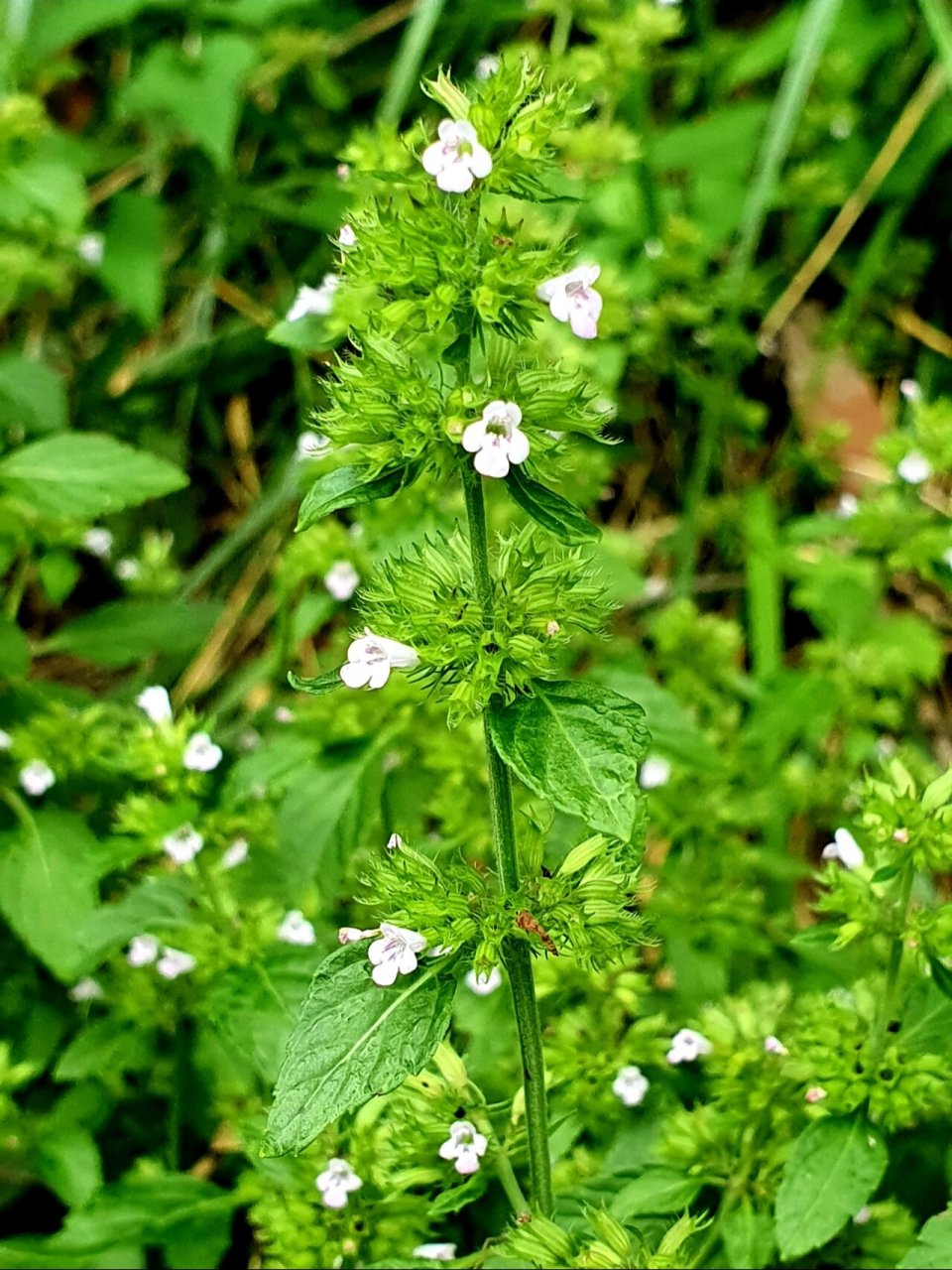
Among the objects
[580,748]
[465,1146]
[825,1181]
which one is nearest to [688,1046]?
[825,1181]

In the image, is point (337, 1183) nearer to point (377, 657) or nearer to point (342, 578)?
point (377, 657)

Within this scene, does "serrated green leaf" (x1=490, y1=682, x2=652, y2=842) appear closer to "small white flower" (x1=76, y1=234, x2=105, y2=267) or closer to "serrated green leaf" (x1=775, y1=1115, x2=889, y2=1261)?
"serrated green leaf" (x1=775, y1=1115, x2=889, y2=1261)

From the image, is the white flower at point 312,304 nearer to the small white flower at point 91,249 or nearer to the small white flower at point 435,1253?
the small white flower at point 91,249

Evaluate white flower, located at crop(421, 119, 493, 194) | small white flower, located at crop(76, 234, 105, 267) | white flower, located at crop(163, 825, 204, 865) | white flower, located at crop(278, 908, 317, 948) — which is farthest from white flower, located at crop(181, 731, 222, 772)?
small white flower, located at crop(76, 234, 105, 267)

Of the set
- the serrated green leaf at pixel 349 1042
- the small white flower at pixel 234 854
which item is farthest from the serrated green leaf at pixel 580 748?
the small white flower at pixel 234 854

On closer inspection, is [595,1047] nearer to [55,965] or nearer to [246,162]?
[55,965]

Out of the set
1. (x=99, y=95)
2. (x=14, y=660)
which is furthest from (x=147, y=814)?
(x=99, y=95)
